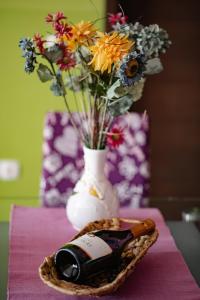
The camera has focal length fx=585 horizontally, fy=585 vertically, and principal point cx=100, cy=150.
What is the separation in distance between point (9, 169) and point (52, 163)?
1.00 m

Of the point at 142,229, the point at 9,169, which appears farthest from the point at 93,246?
the point at 9,169

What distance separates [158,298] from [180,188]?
2302mm

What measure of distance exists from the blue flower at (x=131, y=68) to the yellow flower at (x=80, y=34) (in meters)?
0.16

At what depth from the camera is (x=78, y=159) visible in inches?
82.6

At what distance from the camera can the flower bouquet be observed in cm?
139

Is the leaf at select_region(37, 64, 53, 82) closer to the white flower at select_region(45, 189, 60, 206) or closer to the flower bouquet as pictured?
the flower bouquet

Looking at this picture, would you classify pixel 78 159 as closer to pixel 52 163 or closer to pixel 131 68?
pixel 52 163

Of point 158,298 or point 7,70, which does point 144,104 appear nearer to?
point 7,70

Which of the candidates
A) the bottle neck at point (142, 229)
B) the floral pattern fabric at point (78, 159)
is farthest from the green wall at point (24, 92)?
the bottle neck at point (142, 229)

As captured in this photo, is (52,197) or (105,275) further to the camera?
(52,197)

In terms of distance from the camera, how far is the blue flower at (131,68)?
135 centimetres

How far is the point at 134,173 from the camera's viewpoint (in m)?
2.12

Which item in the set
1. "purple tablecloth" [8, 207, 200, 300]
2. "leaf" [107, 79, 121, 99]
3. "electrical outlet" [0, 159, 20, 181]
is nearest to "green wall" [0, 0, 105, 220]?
"electrical outlet" [0, 159, 20, 181]

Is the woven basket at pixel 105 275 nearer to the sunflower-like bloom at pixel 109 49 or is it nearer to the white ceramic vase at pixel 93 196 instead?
the white ceramic vase at pixel 93 196
